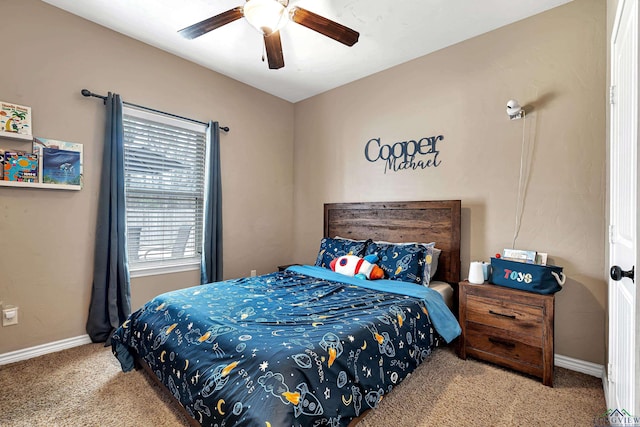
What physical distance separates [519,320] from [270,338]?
181 cm

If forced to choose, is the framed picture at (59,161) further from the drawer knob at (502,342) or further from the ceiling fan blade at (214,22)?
the drawer knob at (502,342)

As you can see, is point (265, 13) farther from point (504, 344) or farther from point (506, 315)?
point (504, 344)

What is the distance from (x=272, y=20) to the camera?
6.05 feet

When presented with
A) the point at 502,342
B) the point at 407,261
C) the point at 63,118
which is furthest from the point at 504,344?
the point at 63,118

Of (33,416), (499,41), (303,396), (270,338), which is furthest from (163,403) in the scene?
(499,41)

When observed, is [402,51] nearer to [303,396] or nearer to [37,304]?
[303,396]

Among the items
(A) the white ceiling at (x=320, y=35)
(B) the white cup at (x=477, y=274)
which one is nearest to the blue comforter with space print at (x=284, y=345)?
(B) the white cup at (x=477, y=274)

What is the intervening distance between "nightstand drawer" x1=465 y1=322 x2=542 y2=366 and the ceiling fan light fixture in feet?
8.59

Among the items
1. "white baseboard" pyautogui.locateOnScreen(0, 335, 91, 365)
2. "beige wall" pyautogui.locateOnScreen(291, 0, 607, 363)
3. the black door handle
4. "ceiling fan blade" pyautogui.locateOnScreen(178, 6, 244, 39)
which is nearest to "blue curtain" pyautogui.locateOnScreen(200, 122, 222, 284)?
"white baseboard" pyautogui.locateOnScreen(0, 335, 91, 365)

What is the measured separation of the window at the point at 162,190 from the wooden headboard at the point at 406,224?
1.62 m

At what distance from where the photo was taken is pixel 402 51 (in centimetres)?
296

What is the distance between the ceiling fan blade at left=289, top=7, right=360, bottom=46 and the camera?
73.9 inches

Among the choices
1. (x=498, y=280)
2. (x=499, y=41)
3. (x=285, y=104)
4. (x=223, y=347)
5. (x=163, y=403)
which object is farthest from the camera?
(x=285, y=104)

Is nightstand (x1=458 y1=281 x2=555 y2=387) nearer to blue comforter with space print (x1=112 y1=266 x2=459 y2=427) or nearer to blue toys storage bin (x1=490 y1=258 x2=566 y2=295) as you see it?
blue toys storage bin (x1=490 y1=258 x2=566 y2=295)
